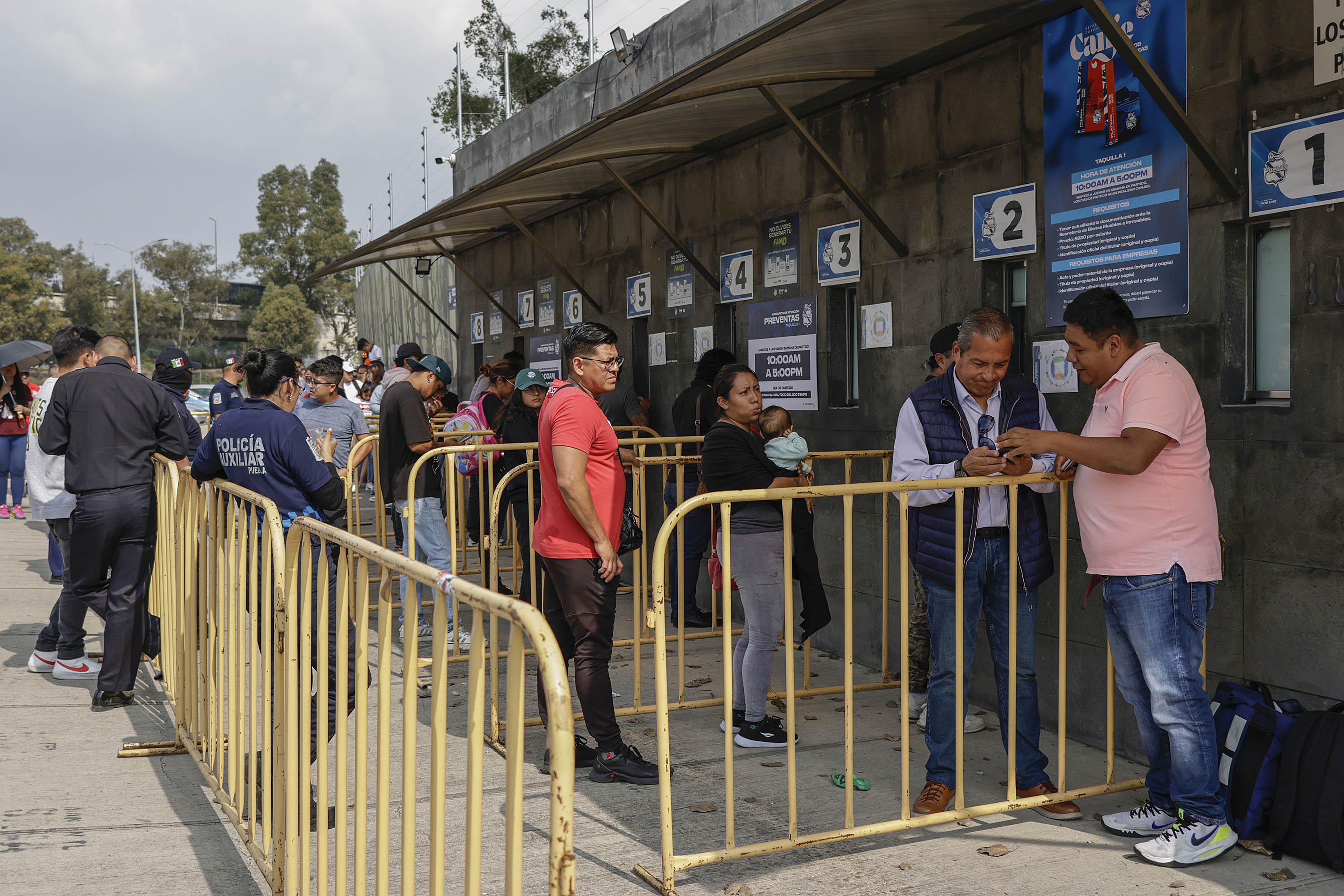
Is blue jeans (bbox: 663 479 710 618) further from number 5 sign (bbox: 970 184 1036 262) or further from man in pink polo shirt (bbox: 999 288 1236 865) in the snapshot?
man in pink polo shirt (bbox: 999 288 1236 865)

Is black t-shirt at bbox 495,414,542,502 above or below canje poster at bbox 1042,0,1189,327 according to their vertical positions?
below

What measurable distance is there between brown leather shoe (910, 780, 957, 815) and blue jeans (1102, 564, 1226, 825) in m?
0.83

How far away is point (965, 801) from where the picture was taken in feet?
15.4

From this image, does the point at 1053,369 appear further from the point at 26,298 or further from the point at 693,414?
the point at 26,298

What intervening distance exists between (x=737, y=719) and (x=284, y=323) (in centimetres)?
6740

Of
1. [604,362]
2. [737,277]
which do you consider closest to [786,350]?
[737,277]

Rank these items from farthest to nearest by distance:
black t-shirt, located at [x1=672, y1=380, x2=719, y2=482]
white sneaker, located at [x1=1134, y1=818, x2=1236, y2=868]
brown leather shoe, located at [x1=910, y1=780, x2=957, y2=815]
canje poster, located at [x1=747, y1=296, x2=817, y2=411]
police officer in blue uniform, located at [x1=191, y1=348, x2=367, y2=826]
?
black t-shirt, located at [x1=672, y1=380, x2=719, y2=482]
canje poster, located at [x1=747, y1=296, x2=817, y2=411]
police officer in blue uniform, located at [x1=191, y1=348, x2=367, y2=826]
brown leather shoe, located at [x1=910, y1=780, x2=957, y2=815]
white sneaker, located at [x1=1134, y1=818, x2=1236, y2=868]

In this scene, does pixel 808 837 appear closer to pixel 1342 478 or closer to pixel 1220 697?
pixel 1220 697

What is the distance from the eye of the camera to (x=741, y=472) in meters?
5.38

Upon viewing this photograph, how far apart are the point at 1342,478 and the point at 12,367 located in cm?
1187

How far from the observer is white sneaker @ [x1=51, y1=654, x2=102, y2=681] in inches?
266

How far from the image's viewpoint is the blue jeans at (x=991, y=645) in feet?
14.6

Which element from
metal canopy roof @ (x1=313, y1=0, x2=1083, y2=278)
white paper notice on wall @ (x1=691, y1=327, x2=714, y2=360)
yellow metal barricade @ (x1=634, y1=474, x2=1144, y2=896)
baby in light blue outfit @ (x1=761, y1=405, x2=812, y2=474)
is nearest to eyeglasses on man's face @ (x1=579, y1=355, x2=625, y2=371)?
baby in light blue outfit @ (x1=761, y1=405, x2=812, y2=474)

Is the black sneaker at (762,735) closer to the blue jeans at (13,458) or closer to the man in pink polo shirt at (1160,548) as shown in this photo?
the man in pink polo shirt at (1160,548)
